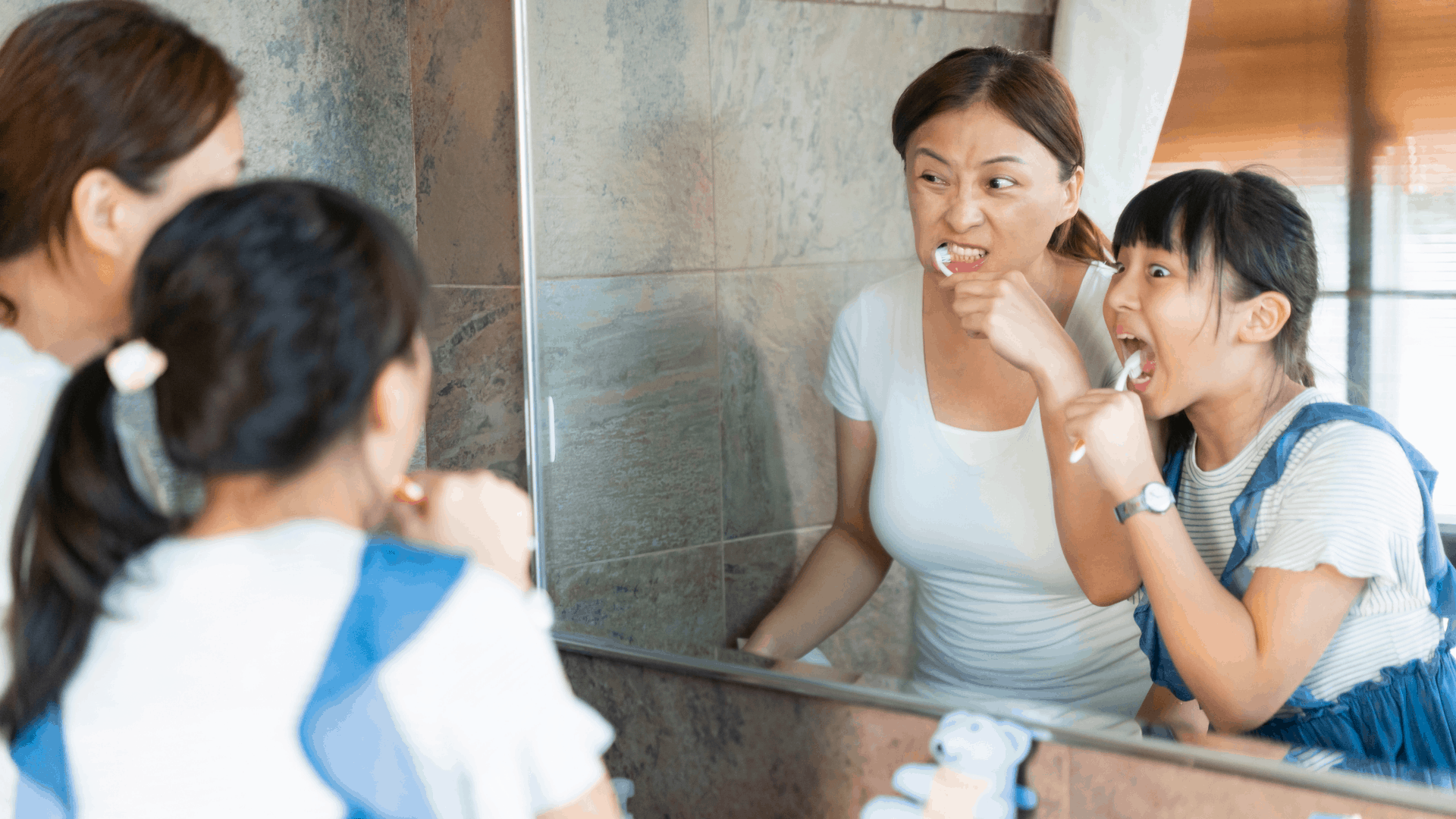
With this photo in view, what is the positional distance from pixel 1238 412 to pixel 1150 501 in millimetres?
123

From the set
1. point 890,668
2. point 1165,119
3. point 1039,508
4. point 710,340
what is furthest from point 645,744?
point 1165,119

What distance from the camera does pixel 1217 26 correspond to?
3.17ft

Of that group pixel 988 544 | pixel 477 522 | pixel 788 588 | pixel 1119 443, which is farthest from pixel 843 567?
pixel 477 522

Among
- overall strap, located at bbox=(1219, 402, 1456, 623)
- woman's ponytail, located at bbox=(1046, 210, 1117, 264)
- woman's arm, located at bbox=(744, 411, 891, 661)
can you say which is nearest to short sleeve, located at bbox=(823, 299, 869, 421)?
woman's arm, located at bbox=(744, 411, 891, 661)

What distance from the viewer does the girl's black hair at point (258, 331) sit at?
494mm

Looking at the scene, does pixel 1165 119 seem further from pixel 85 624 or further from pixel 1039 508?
pixel 85 624

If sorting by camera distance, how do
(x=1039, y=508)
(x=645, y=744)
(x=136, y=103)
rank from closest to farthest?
(x=136, y=103)
(x=645, y=744)
(x=1039, y=508)

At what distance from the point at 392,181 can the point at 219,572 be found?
3.02 ft

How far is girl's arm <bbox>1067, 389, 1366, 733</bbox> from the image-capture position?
77 cm

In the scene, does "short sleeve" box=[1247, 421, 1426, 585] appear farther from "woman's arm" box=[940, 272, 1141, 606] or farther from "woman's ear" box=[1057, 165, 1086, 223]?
"woman's ear" box=[1057, 165, 1086, 223]

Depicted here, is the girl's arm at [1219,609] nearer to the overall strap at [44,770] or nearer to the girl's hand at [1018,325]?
the girl's hand at [1018,325]

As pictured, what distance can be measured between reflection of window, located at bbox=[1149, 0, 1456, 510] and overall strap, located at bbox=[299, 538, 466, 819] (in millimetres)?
688

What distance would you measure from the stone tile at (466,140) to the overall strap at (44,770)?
0.78 metres

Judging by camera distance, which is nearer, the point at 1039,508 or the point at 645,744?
the point at 645,744
